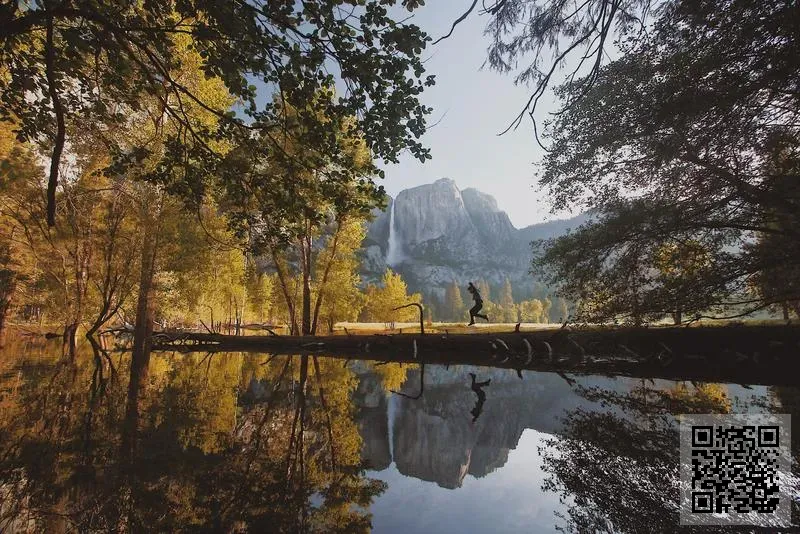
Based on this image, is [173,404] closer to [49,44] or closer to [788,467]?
[49,44]

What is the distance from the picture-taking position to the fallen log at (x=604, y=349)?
9570 millimetres

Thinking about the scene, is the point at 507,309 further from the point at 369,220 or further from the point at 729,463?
the point at 729,463

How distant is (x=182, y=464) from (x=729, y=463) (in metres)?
4.55

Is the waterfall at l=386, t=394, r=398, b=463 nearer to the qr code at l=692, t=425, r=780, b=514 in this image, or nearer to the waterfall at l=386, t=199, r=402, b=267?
the qr code at l=692, t=425, r=780, b=514

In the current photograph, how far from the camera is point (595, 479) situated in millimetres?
2635

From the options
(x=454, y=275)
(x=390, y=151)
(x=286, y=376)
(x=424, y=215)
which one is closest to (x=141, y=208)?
(x=286, y=376)

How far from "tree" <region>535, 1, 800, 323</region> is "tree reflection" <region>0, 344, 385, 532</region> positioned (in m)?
7.57

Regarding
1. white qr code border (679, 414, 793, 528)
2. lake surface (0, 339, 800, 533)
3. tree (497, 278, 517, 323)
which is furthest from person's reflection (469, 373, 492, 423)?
tree (497, 278, 517, 323)

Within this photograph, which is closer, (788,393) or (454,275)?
(788,393)

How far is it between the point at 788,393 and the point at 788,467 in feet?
15.5

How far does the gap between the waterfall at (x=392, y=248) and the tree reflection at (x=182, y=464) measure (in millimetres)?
169009

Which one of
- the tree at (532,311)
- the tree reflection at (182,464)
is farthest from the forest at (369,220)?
the tree at (532,311)

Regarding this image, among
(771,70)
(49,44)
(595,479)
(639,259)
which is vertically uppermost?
(771,70)

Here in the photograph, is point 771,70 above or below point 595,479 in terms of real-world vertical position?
above
